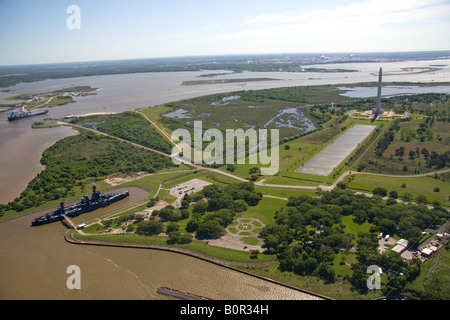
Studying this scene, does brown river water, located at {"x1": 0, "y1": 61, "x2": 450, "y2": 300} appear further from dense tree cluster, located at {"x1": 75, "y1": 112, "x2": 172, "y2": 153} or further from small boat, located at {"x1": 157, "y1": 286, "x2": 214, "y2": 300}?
dense tree cluster, located at {"x1": 75, "y1": 112, "x2": 172, "y2": 153}

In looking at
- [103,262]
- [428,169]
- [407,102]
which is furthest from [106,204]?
[407,102]

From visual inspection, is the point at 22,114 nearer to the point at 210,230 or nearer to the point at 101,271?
the point at 101,271

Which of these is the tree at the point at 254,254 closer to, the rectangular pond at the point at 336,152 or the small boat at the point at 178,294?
the small boat at the point at 178,294

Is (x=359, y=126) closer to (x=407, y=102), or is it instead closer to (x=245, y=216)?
(x=407, y=102)

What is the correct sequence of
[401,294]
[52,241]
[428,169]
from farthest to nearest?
[428,169], [52,241], [401,294]

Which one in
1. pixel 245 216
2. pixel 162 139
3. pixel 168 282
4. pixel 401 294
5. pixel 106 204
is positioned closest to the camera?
pixel 401 294
